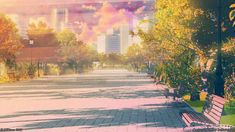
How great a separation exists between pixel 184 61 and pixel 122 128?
10.4 m

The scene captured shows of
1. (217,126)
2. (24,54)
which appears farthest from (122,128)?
(24,54)

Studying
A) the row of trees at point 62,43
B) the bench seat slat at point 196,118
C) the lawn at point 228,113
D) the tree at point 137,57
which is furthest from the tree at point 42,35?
the bench seat slat at point 196,118

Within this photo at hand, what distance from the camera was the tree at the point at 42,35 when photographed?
Result: 307 feet

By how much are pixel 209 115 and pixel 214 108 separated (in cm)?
56

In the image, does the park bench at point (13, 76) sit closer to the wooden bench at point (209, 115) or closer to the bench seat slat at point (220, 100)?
the wooden bench at point (209, 115)

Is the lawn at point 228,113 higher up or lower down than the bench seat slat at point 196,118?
lower down

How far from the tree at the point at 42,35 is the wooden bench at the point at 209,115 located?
8236 centimetres

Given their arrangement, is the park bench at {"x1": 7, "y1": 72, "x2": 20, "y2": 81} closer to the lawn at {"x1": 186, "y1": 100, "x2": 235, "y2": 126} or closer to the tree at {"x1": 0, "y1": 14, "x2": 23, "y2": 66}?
the tree at {"x1": 0, "y1": 14, "x2": 23, "y2": 66}

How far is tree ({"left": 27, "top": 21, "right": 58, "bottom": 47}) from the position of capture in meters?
93.7

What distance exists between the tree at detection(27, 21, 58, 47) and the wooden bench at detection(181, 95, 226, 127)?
82356 millimetres

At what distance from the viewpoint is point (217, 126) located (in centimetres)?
1101

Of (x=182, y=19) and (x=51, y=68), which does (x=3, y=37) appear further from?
(x=51, y=68)

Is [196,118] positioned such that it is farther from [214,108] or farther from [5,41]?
[5,41]

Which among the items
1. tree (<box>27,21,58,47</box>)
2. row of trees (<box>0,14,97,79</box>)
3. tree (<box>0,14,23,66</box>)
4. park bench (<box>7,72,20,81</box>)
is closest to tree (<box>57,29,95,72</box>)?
row of trees (<box>0,14,97,79</box>)
